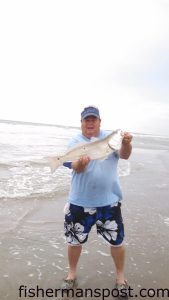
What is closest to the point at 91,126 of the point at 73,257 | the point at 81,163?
the point at 81,163

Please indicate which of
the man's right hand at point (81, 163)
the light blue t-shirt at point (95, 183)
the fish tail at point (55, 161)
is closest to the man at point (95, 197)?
the light blue t-shirt at point (95, 183)

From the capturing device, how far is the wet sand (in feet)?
15.8

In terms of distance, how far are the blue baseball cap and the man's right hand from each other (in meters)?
0.61

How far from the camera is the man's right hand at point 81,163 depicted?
404 centimetres

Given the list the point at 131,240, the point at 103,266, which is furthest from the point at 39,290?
the point at 131,240

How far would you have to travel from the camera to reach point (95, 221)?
447cm

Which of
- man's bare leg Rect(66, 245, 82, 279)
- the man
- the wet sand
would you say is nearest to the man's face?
the man

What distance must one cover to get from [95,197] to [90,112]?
1.07 m

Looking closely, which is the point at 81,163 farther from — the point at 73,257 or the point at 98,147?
the point at 73,257

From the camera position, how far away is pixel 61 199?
9375mm

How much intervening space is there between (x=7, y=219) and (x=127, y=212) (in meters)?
2.83

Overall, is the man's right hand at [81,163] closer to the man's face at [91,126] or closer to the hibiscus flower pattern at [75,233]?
the man's face at [91,126]

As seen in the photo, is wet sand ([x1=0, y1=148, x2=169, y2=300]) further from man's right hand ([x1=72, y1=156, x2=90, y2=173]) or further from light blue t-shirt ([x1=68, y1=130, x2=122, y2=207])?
man's right hand ([x1=72, y1=156, x2=90, y2=173])

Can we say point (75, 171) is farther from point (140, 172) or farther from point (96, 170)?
point (140, 172)
